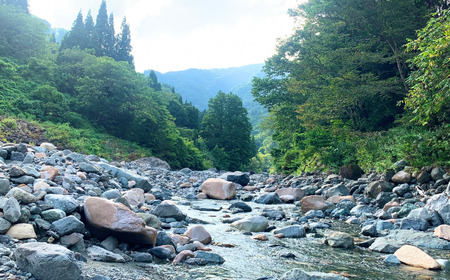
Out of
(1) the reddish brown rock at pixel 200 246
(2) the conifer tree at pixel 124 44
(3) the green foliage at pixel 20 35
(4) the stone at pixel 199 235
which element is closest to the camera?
(1) the reddish brown rock at pixel 200 246

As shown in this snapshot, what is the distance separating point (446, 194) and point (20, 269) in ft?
26.4

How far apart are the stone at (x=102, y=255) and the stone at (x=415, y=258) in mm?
3885

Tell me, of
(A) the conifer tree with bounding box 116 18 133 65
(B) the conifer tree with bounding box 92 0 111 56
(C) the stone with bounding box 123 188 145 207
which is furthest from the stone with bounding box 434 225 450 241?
(A) the conifer tree with bounding box 116 18 133 65

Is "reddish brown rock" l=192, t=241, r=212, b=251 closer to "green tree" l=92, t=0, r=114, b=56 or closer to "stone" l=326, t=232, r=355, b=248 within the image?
"stone" l=326, t=232, r=355, b=248

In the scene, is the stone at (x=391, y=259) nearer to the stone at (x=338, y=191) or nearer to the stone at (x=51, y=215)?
the stone at (x=51, y=215)

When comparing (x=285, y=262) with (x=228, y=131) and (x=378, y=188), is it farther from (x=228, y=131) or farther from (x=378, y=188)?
(x=228, y=131)

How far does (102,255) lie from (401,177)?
8988 mm

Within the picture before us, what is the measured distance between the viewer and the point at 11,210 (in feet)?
12.4

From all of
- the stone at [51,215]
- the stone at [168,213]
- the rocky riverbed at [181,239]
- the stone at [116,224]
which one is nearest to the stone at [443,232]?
the rocky riverbed at [181,239]

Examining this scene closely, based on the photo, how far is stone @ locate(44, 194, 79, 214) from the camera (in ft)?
14.8

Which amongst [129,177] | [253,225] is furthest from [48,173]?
[253,225]

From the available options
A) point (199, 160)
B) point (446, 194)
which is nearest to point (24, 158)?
point (446, 194)

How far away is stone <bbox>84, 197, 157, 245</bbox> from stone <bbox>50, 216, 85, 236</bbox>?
25 centimetres

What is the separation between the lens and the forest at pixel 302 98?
1031 cm
